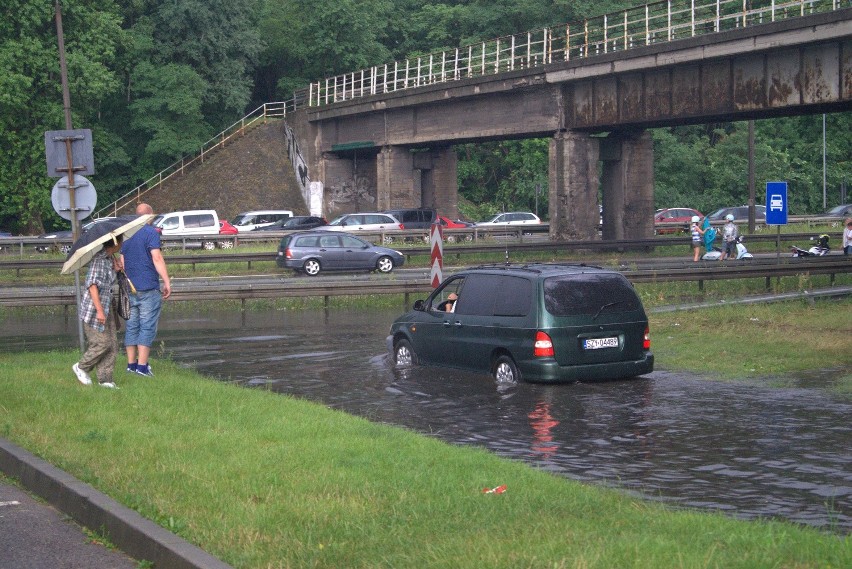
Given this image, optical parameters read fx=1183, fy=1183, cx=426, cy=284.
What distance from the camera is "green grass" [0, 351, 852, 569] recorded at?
20.0ft

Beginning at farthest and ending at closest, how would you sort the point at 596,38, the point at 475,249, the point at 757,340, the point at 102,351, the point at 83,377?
the point at 596,38 → the point at 475,249 → the point at 757,340 → the point at 83,377 → the point at 102,351

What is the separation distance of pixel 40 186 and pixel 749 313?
4518cm

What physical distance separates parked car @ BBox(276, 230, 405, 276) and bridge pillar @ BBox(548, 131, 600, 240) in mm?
8390

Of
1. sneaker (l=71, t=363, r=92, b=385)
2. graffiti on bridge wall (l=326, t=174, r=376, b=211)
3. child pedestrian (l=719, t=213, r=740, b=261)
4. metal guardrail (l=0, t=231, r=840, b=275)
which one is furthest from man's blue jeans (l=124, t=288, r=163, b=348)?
graffiti on bridge wall (l=326, t=174, r=376, b=211)

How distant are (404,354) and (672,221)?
1935 inches

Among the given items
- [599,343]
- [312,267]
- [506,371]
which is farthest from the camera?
[312,267]

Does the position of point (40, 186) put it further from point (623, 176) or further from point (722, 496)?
point (722, 496)

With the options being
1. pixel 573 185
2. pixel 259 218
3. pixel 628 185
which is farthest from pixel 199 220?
pixel 628 185

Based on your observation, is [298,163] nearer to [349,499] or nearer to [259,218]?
[259,218]

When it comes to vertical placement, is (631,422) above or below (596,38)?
below

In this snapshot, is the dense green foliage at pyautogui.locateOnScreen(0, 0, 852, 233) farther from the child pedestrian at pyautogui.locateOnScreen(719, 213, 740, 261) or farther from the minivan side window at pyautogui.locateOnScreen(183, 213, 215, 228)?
the child pedestrian at pyautogui.locateOnScreen(719, 213, 740, 261)

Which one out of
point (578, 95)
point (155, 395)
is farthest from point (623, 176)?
point (155, 395)

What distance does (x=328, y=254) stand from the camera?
41125mm

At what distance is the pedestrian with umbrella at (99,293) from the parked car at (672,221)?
47.5 meters
